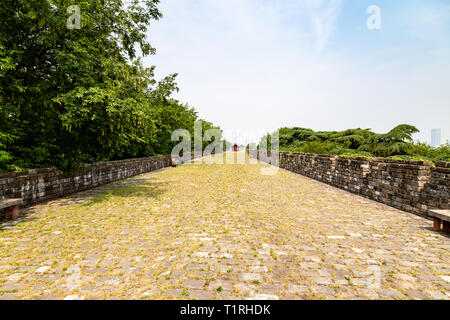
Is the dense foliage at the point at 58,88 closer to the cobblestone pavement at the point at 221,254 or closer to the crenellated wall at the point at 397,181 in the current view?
the cobblestone pavement at the point at 221,254

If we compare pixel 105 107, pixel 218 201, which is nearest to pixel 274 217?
pixel 218 201

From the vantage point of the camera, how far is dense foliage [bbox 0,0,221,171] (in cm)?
653

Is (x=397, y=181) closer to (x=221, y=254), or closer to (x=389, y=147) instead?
(x=221, y=254)

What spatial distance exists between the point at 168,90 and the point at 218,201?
32.5 ft

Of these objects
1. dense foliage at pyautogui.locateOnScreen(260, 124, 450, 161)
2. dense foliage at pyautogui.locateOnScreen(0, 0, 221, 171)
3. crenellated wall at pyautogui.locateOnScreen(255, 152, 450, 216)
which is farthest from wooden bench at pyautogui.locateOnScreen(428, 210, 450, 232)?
dense foliage at pyautogui.locateOnScreen(0, 0, 221, 171)

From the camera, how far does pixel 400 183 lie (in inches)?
279

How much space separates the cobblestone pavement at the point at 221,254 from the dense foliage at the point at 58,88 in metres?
2.30

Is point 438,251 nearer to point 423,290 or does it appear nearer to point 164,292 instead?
point 423,290

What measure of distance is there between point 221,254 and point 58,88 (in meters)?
7.48

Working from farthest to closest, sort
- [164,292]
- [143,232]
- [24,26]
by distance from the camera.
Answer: [24,26] → [143,232] → [164,292]

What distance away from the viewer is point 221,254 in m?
3.77

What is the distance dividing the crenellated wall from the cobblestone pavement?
571 millimetres

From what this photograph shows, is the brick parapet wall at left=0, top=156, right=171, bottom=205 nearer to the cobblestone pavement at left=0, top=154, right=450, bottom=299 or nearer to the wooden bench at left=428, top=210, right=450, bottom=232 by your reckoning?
the cobblestone pavement at left=0, top=154, right=450, bottom=299

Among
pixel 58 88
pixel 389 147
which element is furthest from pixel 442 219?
pixel 389 147
